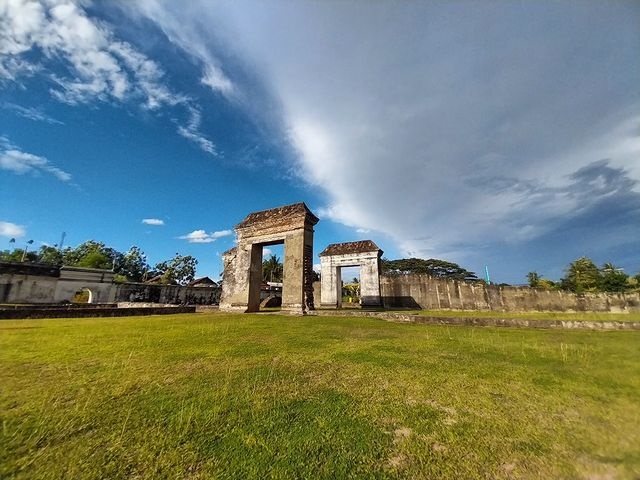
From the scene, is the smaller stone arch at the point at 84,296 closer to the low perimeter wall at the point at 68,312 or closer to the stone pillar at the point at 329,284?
the low perimeter wall at the point at 68,312

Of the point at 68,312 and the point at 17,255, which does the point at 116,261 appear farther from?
the point at 68,312

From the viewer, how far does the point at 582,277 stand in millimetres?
26844

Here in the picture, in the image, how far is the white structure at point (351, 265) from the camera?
59.2ft

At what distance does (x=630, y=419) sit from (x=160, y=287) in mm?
28486

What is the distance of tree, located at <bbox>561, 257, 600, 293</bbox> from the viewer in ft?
83.7

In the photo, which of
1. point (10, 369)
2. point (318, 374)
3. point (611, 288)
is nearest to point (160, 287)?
point (10, 369)

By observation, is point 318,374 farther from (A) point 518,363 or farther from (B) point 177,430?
(A) point 518,363

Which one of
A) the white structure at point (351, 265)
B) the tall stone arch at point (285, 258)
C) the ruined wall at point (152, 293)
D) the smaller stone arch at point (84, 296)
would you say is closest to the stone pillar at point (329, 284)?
the white structure at point (351, 265)

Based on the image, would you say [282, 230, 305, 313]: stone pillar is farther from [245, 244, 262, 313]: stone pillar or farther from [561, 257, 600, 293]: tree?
[561, 257, 600, 293]: tree

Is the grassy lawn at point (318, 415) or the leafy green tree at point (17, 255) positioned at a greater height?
the leafy green tree at point (17, 255)

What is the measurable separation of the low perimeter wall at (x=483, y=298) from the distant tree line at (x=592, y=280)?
33.8ft

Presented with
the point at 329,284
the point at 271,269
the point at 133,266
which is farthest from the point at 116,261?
the point at 329,284

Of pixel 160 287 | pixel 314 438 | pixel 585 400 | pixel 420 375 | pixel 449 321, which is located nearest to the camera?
pixel 314 438

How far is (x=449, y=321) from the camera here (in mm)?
7246
